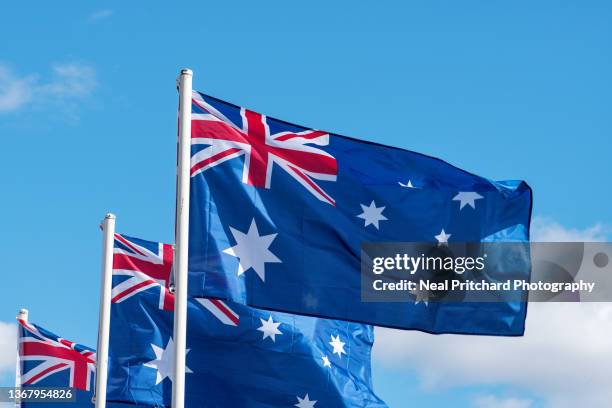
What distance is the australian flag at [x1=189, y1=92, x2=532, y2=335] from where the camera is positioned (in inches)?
659

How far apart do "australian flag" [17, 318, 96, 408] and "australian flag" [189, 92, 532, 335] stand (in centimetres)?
1180

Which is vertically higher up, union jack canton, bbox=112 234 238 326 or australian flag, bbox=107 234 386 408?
union jack canton, bbox=112 234 238 326

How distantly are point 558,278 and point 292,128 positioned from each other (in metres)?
4.21

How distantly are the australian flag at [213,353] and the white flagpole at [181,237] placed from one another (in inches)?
314

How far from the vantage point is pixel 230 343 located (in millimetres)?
24422

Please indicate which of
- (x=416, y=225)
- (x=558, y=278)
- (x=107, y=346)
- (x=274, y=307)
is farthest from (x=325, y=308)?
(x=107, y=346)

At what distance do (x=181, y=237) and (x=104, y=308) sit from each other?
7519mm

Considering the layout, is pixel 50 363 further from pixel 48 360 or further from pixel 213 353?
pixel 213 353

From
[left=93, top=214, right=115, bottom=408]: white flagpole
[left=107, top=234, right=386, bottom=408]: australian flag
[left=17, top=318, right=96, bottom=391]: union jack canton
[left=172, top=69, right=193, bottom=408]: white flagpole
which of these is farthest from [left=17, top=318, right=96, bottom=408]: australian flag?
[left=172, top=69, right=193, bottom=408]: white flagpole

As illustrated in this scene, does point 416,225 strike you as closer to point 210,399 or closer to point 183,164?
point 183,164

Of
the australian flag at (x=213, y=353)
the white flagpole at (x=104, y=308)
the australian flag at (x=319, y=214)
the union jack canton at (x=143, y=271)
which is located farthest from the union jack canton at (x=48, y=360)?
the australian flag at (x=319, y=214)

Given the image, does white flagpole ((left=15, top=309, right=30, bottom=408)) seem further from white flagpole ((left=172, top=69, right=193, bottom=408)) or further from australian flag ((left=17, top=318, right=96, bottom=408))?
white flagpole ((left=172, top=69, right=193, bottom=408))

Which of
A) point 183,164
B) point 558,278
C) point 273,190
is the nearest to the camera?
point 183,164

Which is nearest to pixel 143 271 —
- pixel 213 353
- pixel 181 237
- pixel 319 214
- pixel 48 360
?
pixel 213 353
